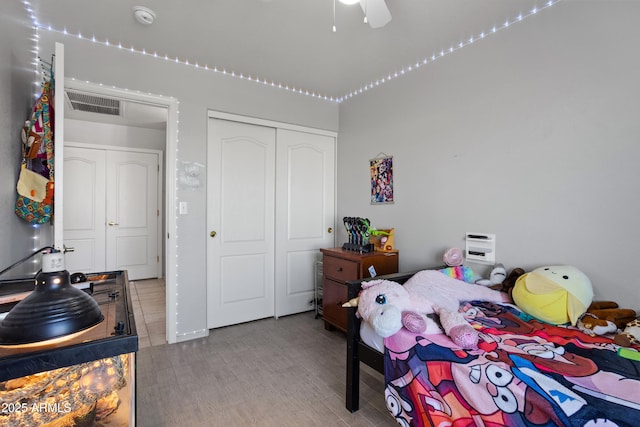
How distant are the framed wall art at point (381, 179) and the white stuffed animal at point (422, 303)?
107cm

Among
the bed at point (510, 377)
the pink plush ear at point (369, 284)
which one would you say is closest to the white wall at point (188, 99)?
the pink plush ear at point (369, 284)

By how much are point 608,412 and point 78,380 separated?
1.42 meters

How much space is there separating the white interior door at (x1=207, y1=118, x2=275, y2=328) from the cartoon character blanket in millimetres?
1904

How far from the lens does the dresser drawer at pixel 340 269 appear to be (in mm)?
2586

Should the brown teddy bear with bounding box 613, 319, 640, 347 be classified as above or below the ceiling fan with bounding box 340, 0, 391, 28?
below

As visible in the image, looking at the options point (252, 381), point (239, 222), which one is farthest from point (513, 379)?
point (239, 222)

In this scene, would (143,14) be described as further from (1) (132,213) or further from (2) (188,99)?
(1) (132,213)

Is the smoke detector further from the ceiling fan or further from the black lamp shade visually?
the black lamp shade

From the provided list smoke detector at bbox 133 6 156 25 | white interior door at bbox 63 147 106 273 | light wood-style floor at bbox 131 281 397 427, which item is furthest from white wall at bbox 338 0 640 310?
white interior door at bbox 63 147 106 273

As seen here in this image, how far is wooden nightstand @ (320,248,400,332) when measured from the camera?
2562mm

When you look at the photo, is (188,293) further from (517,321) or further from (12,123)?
(517,321)

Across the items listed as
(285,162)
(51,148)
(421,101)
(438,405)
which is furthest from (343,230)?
(51,148)

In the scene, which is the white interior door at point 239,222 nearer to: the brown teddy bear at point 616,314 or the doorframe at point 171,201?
the doorframe at point 171,201

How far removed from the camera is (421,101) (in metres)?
2.58
